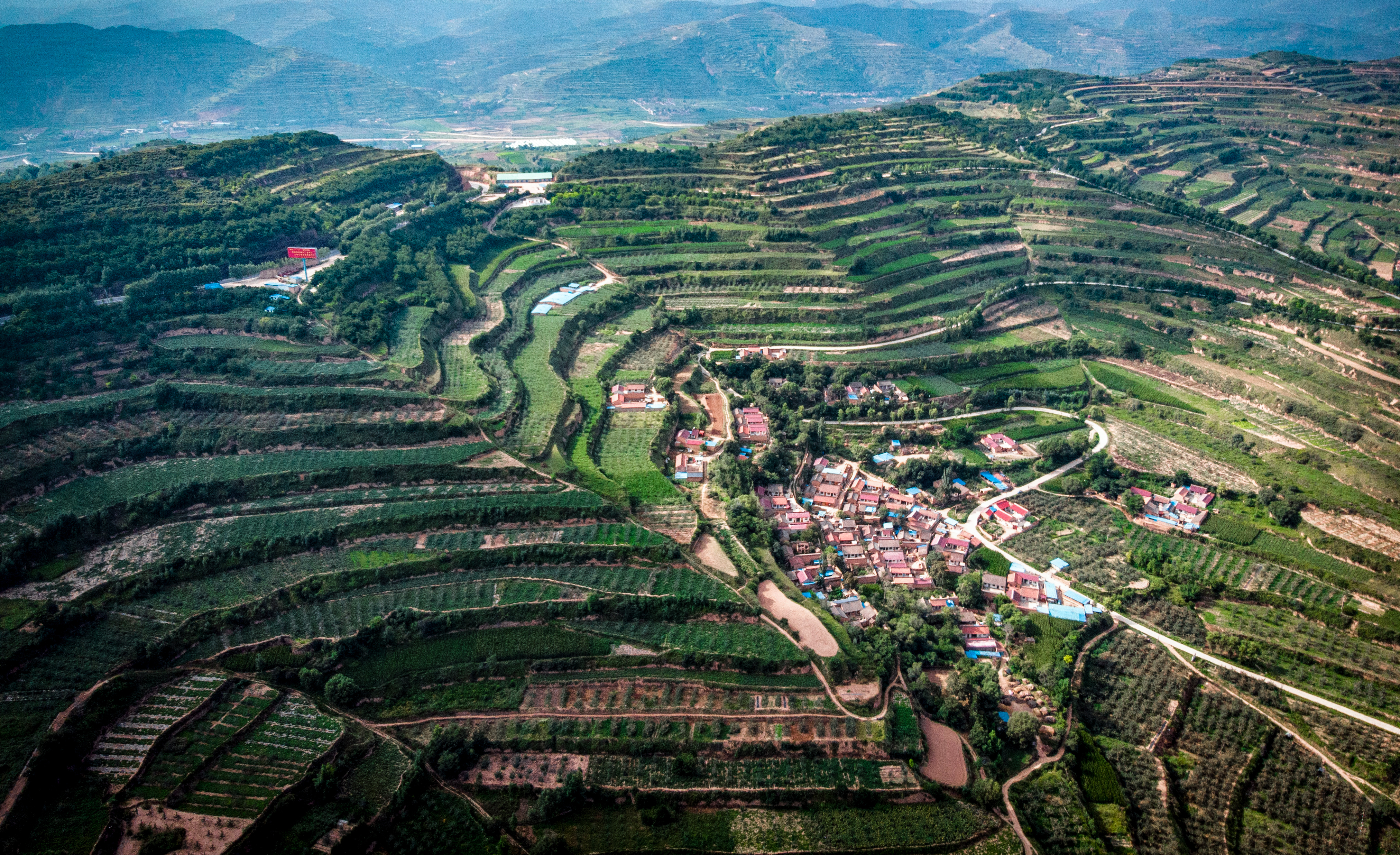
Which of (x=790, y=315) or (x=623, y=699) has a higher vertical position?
(x=790, y=315)

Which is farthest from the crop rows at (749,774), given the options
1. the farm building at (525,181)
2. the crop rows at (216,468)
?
the farm building at (525,181)

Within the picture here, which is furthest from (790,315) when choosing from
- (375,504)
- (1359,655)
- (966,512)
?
(1359,655)

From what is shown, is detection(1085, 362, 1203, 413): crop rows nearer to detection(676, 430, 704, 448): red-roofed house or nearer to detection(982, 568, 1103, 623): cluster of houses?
detection(982, 568, 1103, 623): cluster of houses

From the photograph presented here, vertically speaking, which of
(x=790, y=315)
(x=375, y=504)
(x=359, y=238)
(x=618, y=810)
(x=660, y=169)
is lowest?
(x=618, y=810)

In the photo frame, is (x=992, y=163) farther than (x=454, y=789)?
Yes

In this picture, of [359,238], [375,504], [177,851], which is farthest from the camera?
[359,238]

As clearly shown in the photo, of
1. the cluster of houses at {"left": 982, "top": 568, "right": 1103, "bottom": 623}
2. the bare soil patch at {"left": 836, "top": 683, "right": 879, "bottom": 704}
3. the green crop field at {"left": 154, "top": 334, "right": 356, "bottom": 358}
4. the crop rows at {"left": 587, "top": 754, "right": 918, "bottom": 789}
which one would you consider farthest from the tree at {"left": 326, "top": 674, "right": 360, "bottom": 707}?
the cluster of houses at {"left": 982, "top": 568, "right": 1103, "bottom": 623}

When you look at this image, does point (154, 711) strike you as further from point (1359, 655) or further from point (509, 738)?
point (1359, 655)
